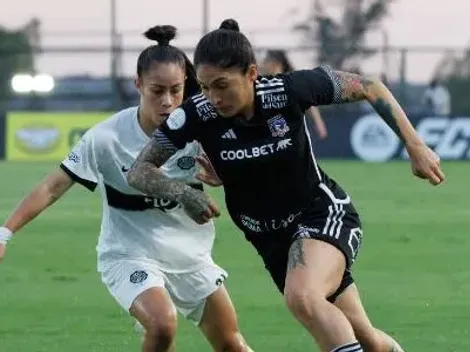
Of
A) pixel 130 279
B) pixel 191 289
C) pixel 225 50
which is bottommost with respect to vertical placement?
pixel 191 289

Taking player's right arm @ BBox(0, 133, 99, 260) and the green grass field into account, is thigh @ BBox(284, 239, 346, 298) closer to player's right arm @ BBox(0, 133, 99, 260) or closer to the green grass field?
player's right arm @ BBox(0, 133, 99, 260)

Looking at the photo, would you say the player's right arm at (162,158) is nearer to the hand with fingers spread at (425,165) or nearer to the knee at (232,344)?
the hand with fingers spread at (425,165)

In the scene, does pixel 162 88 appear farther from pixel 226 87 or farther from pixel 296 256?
pixel 296 256

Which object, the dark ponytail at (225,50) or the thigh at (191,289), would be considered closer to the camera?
the dark ponytail at (225,50)

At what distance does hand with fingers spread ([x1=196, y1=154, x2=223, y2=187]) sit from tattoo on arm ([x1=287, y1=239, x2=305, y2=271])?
47 cm

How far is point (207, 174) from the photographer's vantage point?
7371 mm

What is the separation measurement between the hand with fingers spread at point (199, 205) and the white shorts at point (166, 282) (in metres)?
0.95

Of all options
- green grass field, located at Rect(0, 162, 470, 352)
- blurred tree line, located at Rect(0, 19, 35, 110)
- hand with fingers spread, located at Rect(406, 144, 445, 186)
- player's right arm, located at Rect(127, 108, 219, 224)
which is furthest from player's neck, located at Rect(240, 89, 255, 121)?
blurred tree line, located at Rect(0, 19, 35, 110)

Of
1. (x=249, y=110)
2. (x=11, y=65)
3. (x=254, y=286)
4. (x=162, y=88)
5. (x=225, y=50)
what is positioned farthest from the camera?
(x=11, y=65)

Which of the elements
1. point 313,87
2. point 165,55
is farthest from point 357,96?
point 165,55

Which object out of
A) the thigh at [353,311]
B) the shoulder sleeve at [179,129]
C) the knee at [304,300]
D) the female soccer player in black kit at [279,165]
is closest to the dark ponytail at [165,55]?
the female soccer player in black kit at [279,165]

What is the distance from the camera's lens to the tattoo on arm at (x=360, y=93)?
23.1 ft

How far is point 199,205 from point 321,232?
0.66 metres

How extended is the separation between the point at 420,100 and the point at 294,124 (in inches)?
1194
